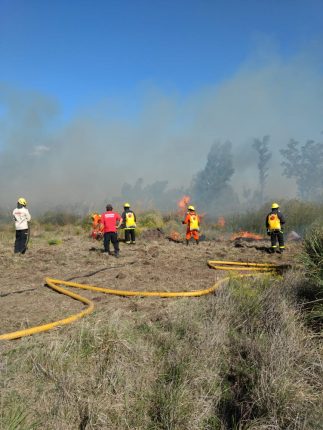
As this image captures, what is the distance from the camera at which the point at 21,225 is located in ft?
38.0

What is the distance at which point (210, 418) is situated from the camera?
3805 millimetres

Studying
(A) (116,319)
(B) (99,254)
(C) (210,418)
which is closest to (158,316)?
(A) (116,319)

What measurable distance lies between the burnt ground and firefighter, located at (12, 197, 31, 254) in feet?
1.04

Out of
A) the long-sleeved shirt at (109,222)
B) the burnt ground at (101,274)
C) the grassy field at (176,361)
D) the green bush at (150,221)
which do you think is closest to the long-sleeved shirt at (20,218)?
the burnt ground at (101,274)

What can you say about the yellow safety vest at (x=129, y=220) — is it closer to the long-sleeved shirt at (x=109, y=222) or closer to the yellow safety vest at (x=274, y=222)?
the long-sleeved shirt at (x=109, y=222)

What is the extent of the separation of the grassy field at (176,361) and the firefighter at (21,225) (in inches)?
200

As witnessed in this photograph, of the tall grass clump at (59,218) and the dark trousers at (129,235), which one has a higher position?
the tall grass clump at (59,218)

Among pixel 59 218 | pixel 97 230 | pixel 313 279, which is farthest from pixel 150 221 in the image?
pixel 313 279

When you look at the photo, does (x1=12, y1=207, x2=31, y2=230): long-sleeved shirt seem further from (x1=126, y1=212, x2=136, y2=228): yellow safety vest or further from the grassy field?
the grassy field

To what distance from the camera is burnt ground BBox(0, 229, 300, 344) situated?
6.02 metres

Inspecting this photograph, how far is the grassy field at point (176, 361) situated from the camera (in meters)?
3.54

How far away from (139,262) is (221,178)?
84.8 meters

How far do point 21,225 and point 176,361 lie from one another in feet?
28.1

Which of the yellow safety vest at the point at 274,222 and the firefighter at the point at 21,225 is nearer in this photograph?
the firefighter at the point at 21,225
